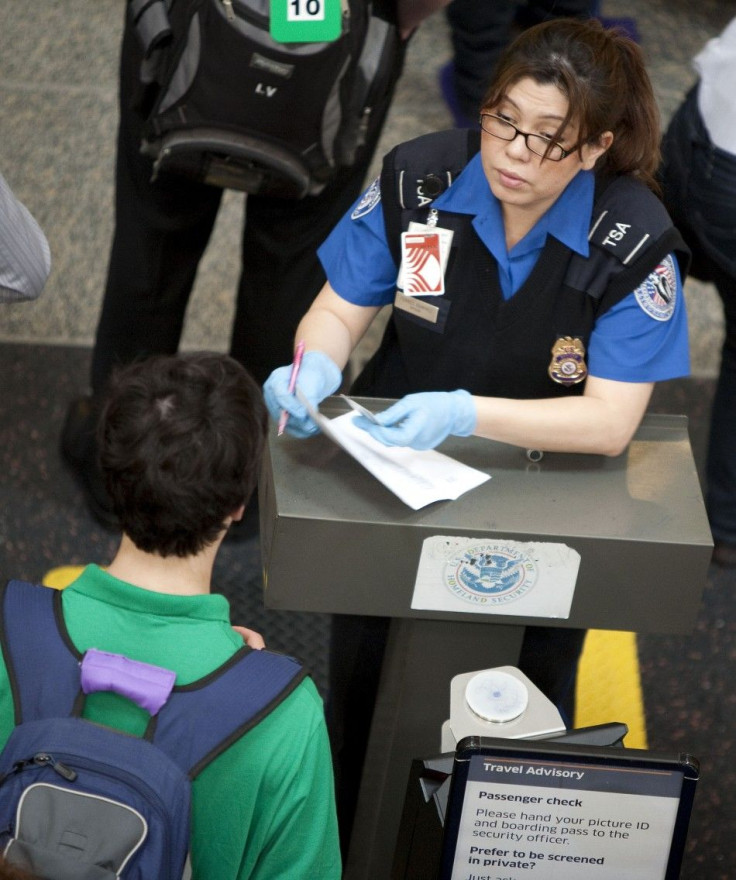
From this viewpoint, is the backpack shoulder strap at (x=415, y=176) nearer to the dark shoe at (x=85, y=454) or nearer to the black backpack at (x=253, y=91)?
the black backpack at (x=253, y=91)

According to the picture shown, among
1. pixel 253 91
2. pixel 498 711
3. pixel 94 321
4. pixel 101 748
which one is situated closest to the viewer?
pixel 101 748

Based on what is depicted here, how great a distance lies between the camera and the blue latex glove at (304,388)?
6.18ft

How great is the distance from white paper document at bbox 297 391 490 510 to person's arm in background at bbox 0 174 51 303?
54cm

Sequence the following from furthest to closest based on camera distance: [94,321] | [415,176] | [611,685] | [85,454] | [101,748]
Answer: [94,321]
[85,454]
[611,685]
[415,176]
[101,748]

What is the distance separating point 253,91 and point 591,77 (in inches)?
33.4

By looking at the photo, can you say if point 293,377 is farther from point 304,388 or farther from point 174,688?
point 174,688

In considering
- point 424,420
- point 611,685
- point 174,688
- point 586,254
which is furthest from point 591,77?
point 611,685

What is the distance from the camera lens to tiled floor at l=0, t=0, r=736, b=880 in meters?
2.87

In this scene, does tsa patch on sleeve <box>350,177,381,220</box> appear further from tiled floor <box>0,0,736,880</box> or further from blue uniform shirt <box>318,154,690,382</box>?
tiled floor <box>0,0,736,880</box>

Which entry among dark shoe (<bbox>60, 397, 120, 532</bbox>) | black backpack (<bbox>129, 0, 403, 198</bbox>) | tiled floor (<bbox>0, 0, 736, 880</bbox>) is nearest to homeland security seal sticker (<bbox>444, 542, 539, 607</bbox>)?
tiled floor (<bbox>0, 0, 736, 880</bbox>)

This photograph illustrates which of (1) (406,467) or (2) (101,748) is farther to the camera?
(1) (406,467)

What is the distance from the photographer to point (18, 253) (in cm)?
204

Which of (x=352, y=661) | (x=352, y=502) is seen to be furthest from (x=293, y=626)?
(x=352, y=502)

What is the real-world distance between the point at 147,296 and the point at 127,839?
1.87 meters
